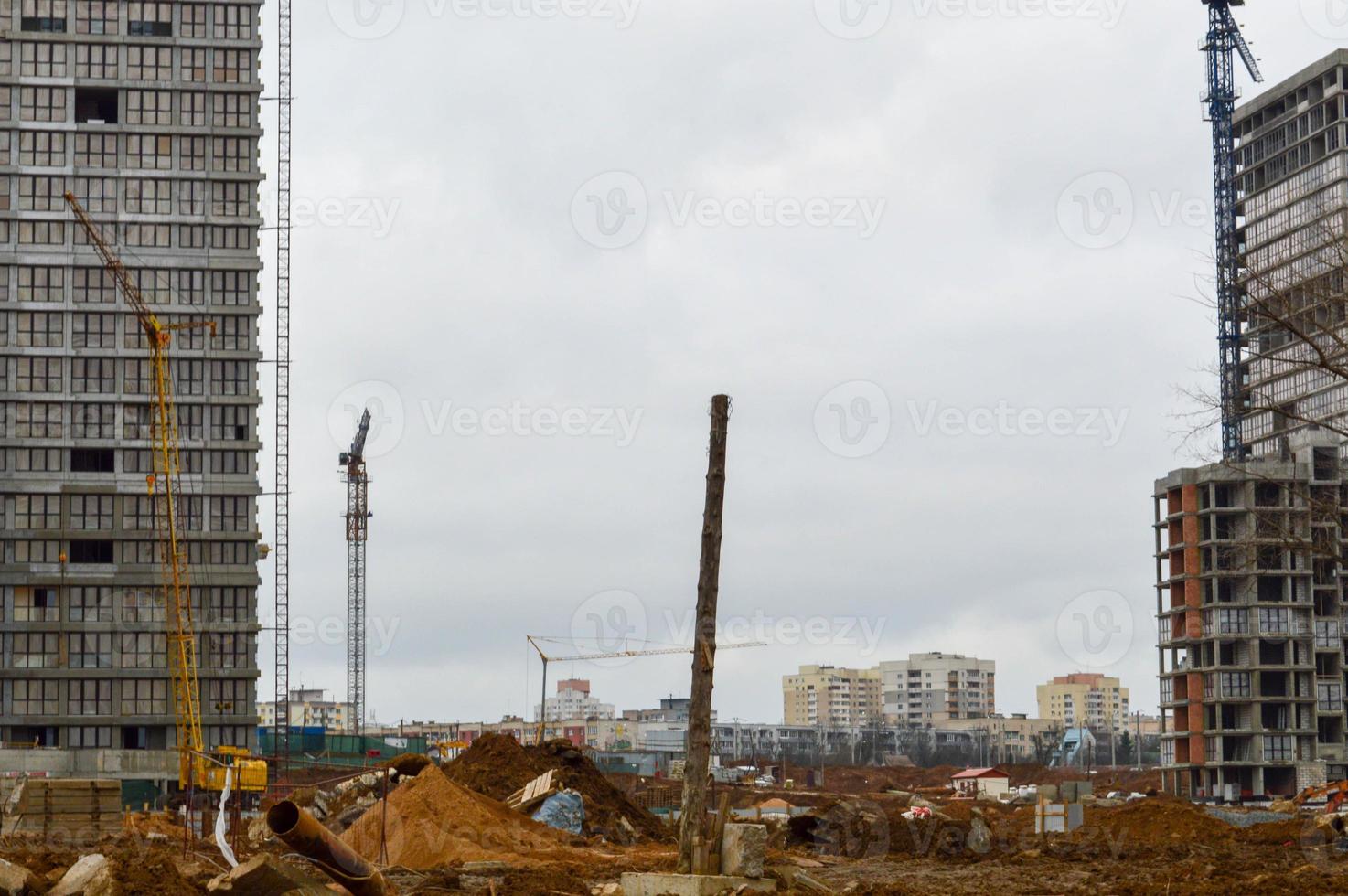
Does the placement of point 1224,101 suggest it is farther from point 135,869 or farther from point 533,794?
point 135,869

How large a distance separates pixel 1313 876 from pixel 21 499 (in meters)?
83.2

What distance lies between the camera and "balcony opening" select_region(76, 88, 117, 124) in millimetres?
96312

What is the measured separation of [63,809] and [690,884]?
1162 inches

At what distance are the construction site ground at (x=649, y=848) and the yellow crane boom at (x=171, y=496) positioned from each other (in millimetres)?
41944

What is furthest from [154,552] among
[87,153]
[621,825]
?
[621,825]

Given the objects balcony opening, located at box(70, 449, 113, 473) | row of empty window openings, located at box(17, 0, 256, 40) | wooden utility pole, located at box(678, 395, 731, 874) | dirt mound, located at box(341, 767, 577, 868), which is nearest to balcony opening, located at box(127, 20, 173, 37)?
row of empty window openings, located at box(17, 0, 256, 40)

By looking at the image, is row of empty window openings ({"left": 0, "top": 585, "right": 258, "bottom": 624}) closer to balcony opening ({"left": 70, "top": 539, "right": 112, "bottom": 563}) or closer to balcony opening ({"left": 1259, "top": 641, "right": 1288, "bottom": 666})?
balcony opening ({"left": 70, "top": 539, "right": 112, "bottom": 563})

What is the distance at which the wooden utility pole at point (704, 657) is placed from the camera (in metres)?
21.5

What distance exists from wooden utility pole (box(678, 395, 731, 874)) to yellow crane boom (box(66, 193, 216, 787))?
71743 mm

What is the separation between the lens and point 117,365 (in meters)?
95.0

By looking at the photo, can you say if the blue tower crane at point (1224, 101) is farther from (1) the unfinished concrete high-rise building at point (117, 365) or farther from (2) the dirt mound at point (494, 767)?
(2) the dirt mound at point (494, 767)

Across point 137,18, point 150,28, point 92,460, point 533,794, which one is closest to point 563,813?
point 533,794

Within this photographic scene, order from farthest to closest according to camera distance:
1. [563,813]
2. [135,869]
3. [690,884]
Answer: [563,813]
[135,869]
[690,884]

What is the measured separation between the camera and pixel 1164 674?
371 feet
